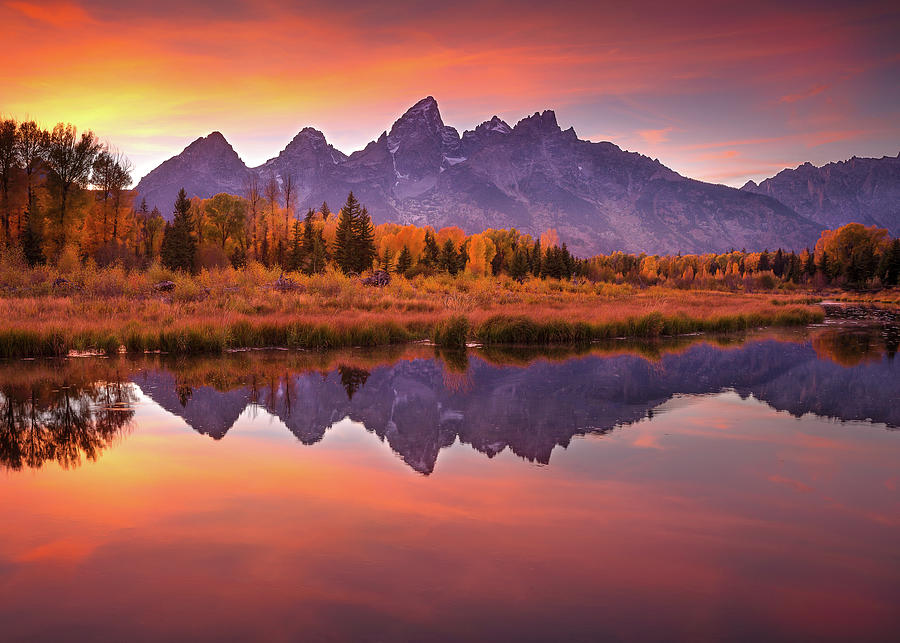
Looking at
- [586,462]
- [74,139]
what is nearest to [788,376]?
[586,462]

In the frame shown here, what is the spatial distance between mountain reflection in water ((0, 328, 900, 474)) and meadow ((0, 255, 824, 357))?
5.94ft

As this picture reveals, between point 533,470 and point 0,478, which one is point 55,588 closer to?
point 0,478

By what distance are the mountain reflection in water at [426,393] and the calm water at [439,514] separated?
0.11 meters

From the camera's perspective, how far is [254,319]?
23.3m

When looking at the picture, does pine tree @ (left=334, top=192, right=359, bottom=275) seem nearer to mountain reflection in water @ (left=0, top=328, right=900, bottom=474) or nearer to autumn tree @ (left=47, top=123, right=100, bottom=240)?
autumn tree @ (left=47, top=123, right=100, bottom=240)

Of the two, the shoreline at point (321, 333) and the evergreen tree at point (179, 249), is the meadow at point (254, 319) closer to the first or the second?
the shoreline at point (321, 333)

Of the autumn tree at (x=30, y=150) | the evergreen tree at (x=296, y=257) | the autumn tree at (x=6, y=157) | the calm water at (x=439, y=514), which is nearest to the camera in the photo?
the calm water at (x=439, y=514)

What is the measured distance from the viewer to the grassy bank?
19.9 metres

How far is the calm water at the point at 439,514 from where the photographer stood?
4.94 m

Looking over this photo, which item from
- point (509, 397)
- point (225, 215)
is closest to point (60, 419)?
point (509, 397)

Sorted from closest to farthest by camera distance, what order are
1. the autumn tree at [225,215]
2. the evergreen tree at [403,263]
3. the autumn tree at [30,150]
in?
the autumn tree at [30,150]
the evergreen tree at [403,263]
the autumn tree at [225,215]

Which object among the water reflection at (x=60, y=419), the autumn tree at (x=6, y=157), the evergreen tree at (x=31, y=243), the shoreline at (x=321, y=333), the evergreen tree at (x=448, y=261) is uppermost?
the autumn tree at (x=6, y=157)

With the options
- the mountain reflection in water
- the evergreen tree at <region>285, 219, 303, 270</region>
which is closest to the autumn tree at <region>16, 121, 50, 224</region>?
the evergreen tree at <region>285, 219, 303, 270</region>

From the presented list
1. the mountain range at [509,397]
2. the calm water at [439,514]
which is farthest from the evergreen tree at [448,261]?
the calm water at [439,514]
